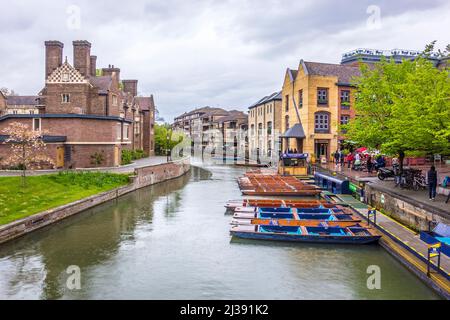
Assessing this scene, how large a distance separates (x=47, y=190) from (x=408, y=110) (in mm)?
20863

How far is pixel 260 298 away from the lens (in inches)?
483

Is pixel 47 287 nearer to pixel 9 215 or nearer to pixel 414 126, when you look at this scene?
pixel 9 215

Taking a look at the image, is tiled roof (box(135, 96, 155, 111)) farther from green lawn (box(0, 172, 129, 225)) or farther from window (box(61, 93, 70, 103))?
green lawn (box(0, 172, 129, 225))

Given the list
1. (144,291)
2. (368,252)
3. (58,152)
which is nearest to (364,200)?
(368,252)

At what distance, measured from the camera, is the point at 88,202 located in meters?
25.8

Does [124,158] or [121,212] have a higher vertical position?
[124,158]

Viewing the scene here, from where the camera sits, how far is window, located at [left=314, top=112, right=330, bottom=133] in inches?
1845

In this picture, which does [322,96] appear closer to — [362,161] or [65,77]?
[362,161]

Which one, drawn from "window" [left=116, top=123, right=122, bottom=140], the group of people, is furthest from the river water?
"window" [left=116, top=123, right=122, bottom=140]

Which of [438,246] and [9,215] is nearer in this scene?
[438,246]

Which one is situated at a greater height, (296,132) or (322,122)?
(322,122)

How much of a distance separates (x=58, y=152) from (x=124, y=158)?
983cm

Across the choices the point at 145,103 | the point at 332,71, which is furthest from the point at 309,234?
the point at 145,103
